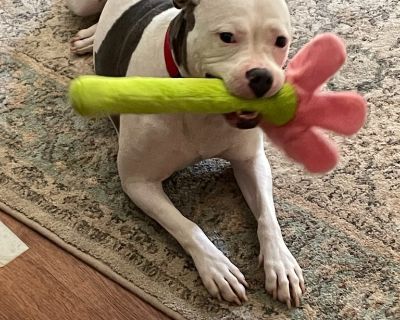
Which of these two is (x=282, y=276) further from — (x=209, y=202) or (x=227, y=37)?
(x=227, y=37)

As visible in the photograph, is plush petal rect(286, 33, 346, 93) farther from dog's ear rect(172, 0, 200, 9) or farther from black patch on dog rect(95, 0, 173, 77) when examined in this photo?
black patch on dog rect(95, 0, 173, 77)

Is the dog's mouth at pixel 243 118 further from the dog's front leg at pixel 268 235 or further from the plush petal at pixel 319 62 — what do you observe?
the dog's front leg at pixel 268 235

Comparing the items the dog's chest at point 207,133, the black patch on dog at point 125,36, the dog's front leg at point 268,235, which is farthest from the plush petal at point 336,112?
the black patch on dog at point 125,36

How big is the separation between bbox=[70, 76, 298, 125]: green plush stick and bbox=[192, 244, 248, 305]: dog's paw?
38cm

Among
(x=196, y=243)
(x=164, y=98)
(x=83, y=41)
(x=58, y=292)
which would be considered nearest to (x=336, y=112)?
(x=164, y=98)

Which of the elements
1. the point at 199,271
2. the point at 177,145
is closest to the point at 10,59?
the point at 177,145

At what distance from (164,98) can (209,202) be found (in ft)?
1.88

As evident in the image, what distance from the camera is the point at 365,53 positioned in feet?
7.10

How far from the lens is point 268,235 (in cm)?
164

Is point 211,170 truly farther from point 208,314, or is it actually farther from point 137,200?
point 208,314

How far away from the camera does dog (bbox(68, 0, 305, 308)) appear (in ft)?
4.43

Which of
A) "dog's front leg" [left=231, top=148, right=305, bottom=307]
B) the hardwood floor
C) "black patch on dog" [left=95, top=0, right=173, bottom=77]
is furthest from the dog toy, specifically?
the hardwood floor

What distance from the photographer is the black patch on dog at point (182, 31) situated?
1406 millimetres

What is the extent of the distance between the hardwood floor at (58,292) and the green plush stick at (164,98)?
1.72 ft
